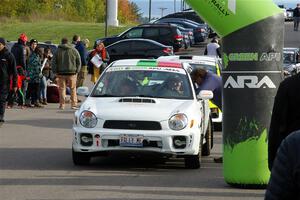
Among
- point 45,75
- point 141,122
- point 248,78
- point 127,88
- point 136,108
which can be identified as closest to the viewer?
point 248,78

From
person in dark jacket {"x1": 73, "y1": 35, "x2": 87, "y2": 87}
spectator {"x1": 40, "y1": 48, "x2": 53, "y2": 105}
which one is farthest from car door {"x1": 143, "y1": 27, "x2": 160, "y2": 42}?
spectator {"x1": 40, "y1": 48, "x2": 53, "y2": 105}

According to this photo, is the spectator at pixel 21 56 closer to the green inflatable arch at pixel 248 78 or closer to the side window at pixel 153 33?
the green inflatable arch at pixel 248 78

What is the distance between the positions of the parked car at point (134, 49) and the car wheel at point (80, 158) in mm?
27503

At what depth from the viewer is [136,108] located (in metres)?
12.9

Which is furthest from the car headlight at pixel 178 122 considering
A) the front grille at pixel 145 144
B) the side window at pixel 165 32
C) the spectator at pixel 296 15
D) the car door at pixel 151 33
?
the spectator at pixel 296 15

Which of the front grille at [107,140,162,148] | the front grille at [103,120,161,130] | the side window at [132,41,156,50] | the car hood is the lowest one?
the side window at [132,41,156,50]

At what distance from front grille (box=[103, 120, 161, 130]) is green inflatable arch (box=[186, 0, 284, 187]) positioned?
167 centimetres

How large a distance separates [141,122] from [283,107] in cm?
598

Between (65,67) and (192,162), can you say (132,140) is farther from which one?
(65,67)

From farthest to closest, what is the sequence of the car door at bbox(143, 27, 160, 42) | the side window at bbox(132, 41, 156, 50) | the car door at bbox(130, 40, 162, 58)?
the car door at bbox(143, 27, 160, 42)
the side window at bbox(132, 41, 156, 50)
the car door at bbox(130, 40, 162, 58)

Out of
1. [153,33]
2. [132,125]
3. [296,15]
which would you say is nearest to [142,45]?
[153,33]

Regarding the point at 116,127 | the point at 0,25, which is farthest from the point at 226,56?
the point at 0,25

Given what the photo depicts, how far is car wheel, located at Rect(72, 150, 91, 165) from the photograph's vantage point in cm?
1287

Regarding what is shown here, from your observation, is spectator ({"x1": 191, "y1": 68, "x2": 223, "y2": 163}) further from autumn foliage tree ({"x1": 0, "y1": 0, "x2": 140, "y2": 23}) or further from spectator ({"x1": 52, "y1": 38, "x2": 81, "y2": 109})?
autumn foliage tree ({"x1": 0, "y1": 0, "x2": 140, "y2": 23})
